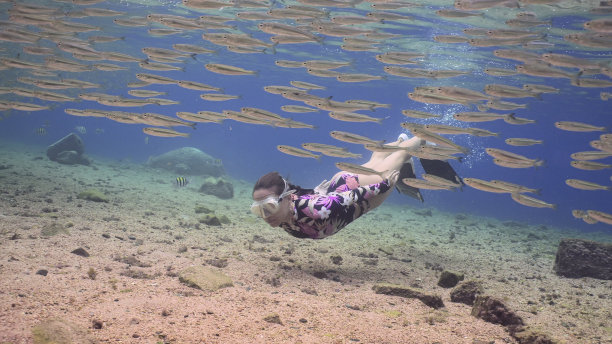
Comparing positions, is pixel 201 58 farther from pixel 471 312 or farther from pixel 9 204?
pixel 471 312

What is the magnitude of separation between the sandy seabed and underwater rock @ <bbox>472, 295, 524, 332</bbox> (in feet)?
0.40

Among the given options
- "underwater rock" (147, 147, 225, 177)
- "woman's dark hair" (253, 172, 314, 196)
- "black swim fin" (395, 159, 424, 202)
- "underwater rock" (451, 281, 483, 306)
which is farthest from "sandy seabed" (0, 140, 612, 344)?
"underwater rock" (147, 147, 225, 177)

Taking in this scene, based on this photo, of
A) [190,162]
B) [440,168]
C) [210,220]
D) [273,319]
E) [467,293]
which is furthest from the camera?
[190,162]

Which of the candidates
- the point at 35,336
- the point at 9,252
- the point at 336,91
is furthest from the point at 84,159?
the point at 336,91

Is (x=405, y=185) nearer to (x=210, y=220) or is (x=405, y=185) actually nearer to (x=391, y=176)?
(x=391, y=176)

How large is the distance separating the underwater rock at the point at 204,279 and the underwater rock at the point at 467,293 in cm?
280

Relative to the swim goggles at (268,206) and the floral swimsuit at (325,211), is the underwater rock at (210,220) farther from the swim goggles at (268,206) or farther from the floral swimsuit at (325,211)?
the swim goggles at (268,206)

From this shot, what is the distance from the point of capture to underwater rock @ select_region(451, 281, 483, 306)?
4.21 meters

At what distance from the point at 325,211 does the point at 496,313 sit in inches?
86.5

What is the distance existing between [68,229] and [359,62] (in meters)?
30.1

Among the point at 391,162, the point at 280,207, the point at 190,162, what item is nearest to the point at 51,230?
the point at 280,207

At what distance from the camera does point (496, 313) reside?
3.43 meters

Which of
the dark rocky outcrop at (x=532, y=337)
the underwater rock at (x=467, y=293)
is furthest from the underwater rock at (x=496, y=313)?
the underwater rock at (x=467, y=293)

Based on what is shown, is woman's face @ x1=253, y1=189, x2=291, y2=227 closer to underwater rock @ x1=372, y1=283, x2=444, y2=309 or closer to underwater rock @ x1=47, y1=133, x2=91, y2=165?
underwater rock @ x1=372, y1=283, x2=444, y2=309
